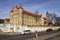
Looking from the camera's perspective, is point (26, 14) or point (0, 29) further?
point (26, 14)

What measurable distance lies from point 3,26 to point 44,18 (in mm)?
70184

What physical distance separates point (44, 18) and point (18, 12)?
27.2 meters

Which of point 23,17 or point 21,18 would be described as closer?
point 21,18

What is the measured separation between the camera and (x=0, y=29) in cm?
7806

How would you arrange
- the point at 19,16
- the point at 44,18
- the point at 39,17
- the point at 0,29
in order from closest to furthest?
the point at 0,29 → the point at 19,16 → the point at 39,17 → the point at 44,18

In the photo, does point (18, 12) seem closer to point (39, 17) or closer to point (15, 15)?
point (15, 15)

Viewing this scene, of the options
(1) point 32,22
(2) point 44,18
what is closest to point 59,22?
(2) point 44,18

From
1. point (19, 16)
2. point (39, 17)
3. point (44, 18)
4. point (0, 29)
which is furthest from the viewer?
point (44, 18)

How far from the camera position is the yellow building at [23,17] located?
125 m

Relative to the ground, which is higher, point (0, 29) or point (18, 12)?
point (18, 12)

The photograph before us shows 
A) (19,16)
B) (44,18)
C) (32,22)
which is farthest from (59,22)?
(19,16)

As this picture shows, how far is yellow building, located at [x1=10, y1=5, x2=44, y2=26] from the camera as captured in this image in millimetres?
124938

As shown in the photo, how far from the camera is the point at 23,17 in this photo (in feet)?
418

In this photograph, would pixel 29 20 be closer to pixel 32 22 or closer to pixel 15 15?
pixel 32 22
